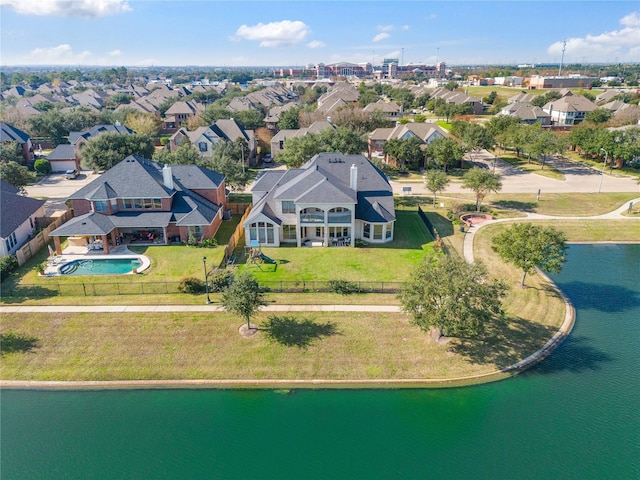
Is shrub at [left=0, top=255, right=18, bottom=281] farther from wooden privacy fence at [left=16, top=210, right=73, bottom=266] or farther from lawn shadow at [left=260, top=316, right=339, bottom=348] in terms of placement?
lawn shadow at [left=260, top=316, right=339, bottom=348]

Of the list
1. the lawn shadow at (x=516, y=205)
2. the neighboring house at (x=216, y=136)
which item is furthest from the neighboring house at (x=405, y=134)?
the lawn shadow at (x=516, y=205)

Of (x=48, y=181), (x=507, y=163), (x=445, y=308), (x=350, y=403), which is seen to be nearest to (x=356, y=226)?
(x=445, y=308)

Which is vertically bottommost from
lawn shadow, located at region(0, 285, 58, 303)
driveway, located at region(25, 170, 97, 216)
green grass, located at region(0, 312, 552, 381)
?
green grass, located at region(0, 312, 552, 381)

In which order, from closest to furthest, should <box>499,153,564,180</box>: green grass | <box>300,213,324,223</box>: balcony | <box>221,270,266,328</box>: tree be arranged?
<box>221,270,266,328</box>: tree
<box>300,213,324,223</box>: balcony
<box>499,153,564,180</box>: green grass

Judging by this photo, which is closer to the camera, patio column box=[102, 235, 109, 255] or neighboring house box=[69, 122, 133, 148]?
patio column box=[102, 235, 109, 255]

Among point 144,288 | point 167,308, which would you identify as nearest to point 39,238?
point 144,288

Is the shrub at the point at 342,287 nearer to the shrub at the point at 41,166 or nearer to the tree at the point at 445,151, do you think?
the tree at the point at 445,151

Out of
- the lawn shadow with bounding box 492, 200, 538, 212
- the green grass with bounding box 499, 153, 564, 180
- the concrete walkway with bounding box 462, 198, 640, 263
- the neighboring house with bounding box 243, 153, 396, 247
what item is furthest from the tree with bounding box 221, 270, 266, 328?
the green grass with bounding box 499, 153, 564, 180
